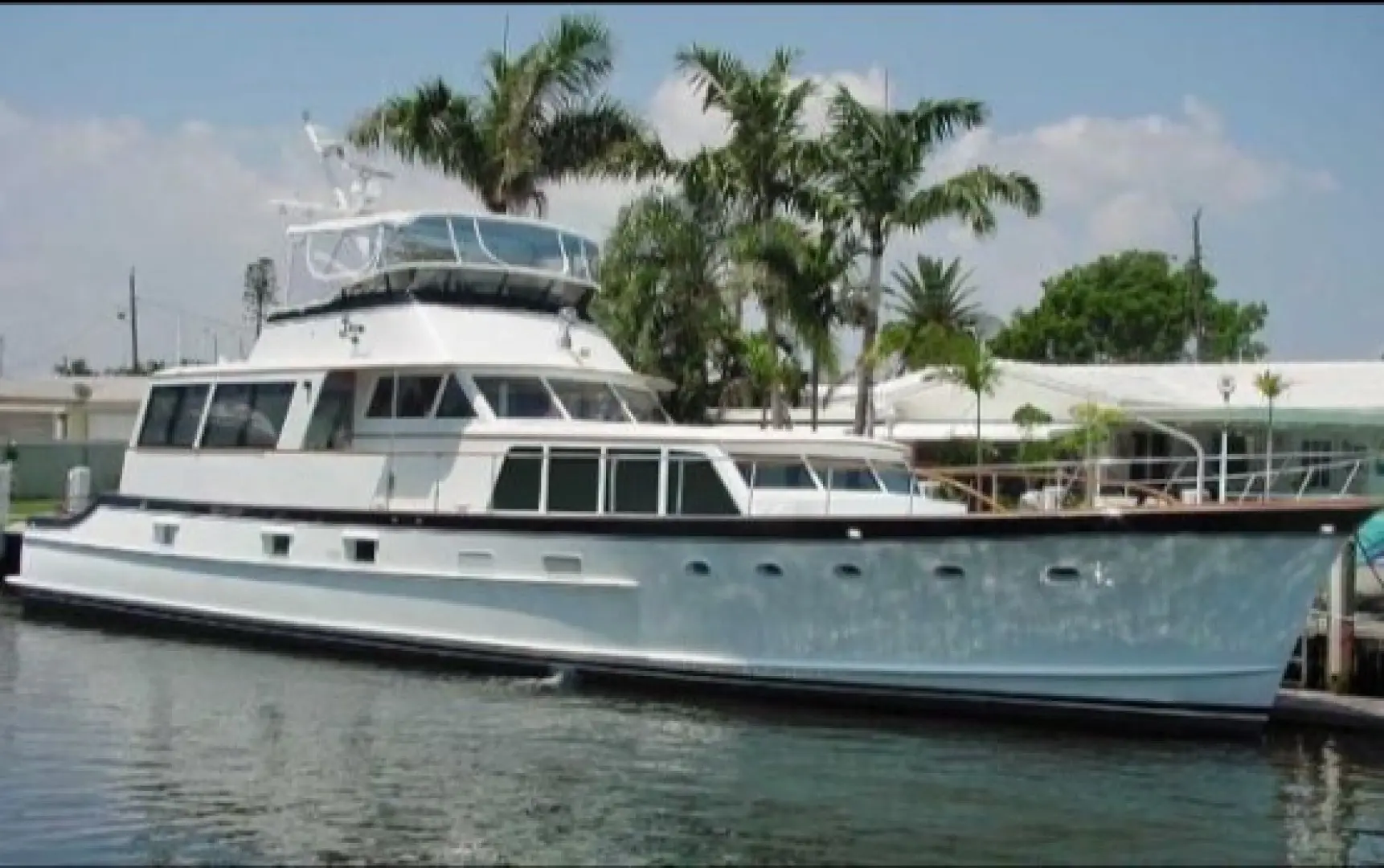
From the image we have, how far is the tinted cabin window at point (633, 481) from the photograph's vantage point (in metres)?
16.4

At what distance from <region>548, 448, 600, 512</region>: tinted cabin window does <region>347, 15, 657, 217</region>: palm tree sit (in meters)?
11.7

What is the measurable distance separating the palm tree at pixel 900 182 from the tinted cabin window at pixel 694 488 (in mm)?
9398

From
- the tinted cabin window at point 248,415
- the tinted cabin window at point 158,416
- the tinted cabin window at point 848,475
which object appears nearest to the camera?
the tinted cabin window at point 848,475

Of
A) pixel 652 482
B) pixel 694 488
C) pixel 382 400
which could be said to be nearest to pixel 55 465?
pixel 382 400

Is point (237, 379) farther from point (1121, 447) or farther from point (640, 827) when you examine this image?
point (1121, 447)

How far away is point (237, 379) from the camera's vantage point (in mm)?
20422

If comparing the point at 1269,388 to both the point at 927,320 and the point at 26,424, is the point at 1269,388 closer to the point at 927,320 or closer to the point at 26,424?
the point at 927,320

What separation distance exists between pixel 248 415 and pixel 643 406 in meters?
5.16

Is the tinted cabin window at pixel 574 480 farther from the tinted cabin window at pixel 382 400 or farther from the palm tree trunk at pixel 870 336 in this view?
the palm tree trunk at pixel 870 336

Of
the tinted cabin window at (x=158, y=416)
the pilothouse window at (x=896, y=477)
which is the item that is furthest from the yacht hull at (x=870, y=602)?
the tinted cabin window at (x=158, y=416)

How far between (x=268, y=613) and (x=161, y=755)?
19.5ft

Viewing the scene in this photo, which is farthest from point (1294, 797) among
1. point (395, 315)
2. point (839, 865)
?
point (395, 315)

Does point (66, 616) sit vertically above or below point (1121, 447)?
below

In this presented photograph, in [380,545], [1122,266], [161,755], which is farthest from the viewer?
[1122,266]
